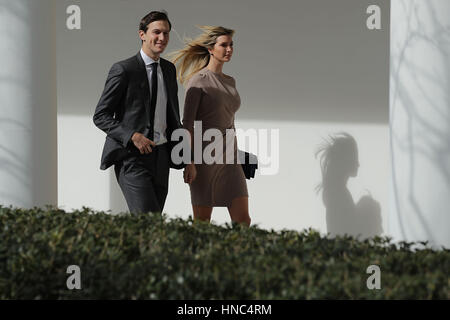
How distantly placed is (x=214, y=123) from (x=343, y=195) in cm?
261

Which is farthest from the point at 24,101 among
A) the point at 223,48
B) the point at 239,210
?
the point at 239,210

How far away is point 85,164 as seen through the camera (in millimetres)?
8242

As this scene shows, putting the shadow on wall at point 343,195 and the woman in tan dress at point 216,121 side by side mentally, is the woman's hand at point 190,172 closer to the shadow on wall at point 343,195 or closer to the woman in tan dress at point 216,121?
the woman in tan dress at point 216,121

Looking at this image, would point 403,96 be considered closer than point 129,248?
No

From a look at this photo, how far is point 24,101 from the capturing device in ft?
17.5

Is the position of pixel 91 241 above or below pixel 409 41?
below

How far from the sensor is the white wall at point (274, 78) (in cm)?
823

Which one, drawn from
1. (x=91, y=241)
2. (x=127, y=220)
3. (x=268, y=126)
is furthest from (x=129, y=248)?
(x=268, y=126)

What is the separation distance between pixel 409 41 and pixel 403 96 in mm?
328

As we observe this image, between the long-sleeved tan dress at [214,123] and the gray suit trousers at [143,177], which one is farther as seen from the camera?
the long-sleeved tan dress at [214,123]

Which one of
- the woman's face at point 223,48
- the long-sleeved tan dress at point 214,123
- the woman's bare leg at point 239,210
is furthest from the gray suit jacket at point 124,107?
the woman's bare leg at point 239,210

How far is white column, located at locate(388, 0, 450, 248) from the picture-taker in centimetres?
429

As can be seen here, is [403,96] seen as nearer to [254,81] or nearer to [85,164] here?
[254,81]

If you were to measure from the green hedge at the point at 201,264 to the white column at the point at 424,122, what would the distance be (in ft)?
2.91
